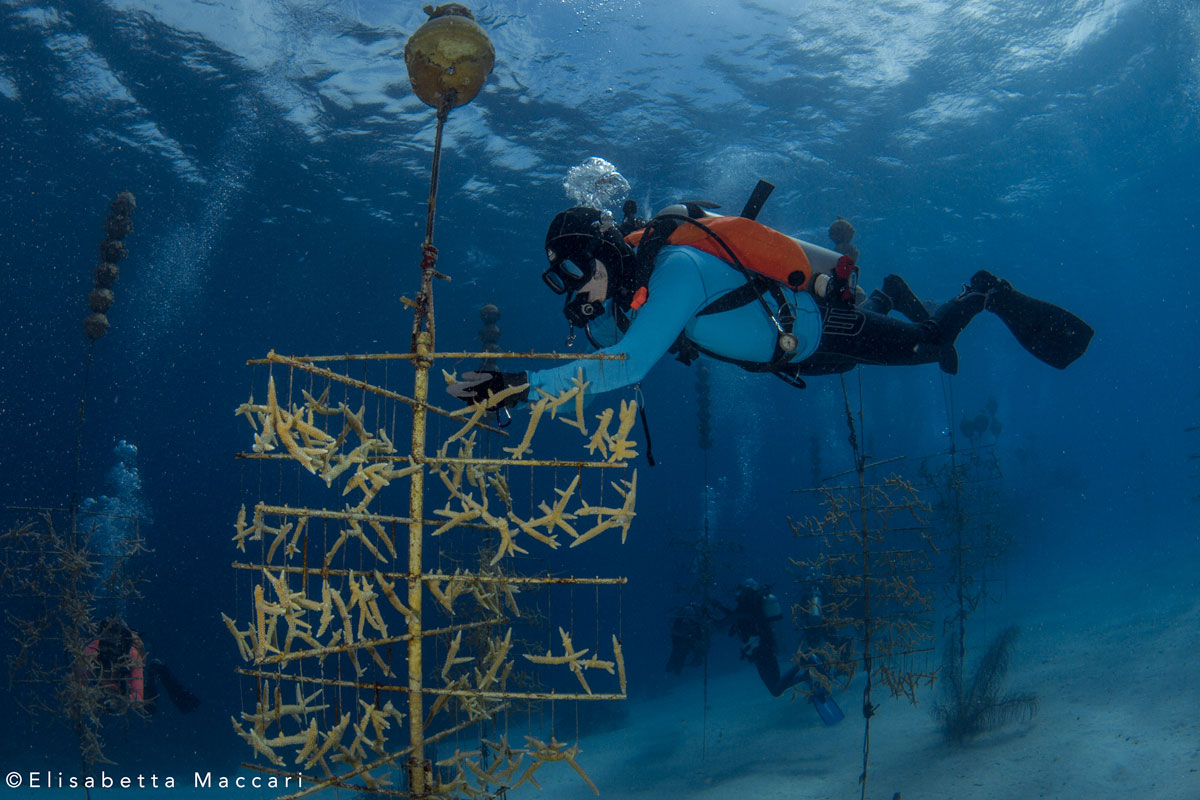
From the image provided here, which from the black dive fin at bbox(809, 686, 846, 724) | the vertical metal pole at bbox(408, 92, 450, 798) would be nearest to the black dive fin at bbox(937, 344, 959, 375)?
the vertical metal pole at bbox(408, 92, 450, 798)

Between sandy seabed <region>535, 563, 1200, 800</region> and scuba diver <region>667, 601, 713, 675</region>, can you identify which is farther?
scuba diver <region>667, 601, 713, 675</region>

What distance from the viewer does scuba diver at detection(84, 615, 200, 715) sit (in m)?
8.03

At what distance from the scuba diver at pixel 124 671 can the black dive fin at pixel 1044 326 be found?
9.83m

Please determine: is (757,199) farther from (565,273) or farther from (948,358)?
(948,358)

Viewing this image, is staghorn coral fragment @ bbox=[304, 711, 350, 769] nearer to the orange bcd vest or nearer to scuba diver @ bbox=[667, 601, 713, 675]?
the orange bcd vest

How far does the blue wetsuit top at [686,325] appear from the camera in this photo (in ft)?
10.1

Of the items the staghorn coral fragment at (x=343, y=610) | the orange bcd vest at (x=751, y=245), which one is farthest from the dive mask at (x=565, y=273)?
the staghorn coral fragment at (x=343, y=610)

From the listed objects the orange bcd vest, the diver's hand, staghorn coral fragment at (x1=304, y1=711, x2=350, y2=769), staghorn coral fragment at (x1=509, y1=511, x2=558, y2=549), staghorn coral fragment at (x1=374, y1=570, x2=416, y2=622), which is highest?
the orange bcd vest

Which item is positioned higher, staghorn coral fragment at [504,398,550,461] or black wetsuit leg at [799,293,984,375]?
black wetsuit leg at [799,293,984,375]

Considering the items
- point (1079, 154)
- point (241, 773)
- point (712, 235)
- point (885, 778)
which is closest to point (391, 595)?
point (712, 235)

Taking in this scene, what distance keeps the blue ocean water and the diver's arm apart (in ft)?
18.2

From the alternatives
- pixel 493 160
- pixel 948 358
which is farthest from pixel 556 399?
pixel 493 160

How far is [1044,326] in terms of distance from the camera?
504 centimetres

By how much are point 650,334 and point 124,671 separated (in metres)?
9.76
